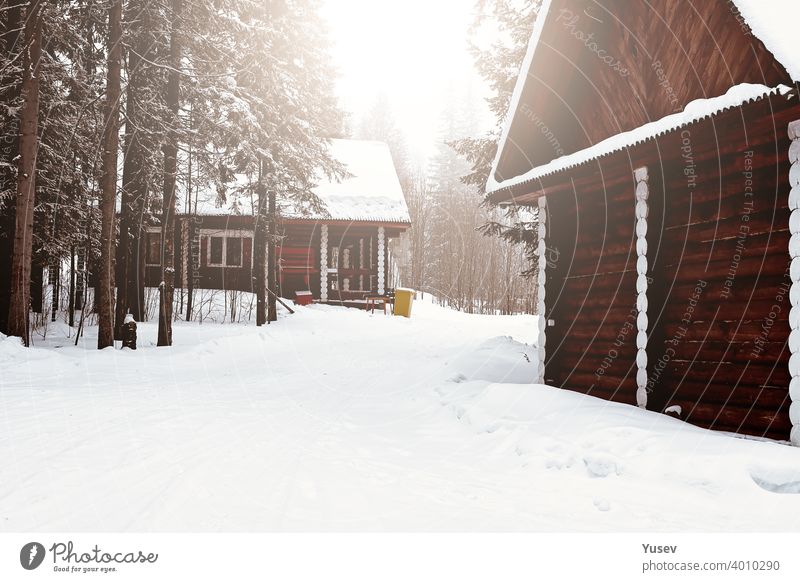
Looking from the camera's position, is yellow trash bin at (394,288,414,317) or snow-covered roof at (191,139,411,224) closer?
yellow trash bin at (394,288,414,317)

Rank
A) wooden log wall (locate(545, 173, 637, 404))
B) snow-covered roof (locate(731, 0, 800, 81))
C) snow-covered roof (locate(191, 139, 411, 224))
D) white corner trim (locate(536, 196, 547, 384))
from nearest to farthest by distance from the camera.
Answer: snow-covered roof (locate(731, 0, 800, 81)), wooden log wall (locate(545, 173, 637, 404)), white corner trim (locate(536, 196, 547, 384)), snow-covered roof (locate(191, 139, 411, 224))

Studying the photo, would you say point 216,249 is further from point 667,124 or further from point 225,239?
point 667,124

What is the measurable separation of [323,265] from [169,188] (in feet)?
42.0

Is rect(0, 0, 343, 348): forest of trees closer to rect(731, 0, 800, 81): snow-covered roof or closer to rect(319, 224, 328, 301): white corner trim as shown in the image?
rect(319, 224, 328, 301): white corner trim

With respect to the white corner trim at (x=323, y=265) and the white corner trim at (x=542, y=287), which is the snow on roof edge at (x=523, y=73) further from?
the white corner trim at (x=323, y=265)

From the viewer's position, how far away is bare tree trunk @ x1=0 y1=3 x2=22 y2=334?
481 inches

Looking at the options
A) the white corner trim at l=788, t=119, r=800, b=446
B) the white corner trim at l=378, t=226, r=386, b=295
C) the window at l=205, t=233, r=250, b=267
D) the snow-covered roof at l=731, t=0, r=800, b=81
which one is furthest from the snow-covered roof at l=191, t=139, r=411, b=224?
the white corner trim at l=788, t=119, r=800, b=446

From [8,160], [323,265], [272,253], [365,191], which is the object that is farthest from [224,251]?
[8,160]

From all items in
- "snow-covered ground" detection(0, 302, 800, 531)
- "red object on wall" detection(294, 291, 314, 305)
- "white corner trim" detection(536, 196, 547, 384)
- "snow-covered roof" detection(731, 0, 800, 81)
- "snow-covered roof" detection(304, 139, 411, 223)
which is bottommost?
"snow-covered ground" detection(0, 302, 800, 531)

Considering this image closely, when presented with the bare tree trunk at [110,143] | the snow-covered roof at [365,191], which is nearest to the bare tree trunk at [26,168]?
the bare tree trunk at [110,143]

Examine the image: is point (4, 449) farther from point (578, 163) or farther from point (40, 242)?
point (40, 242)

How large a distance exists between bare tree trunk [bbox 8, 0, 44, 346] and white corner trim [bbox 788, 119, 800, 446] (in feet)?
Answer: 39.9

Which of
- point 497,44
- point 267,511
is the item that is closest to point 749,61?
point 267,511

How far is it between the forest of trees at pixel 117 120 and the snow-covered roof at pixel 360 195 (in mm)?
7543
